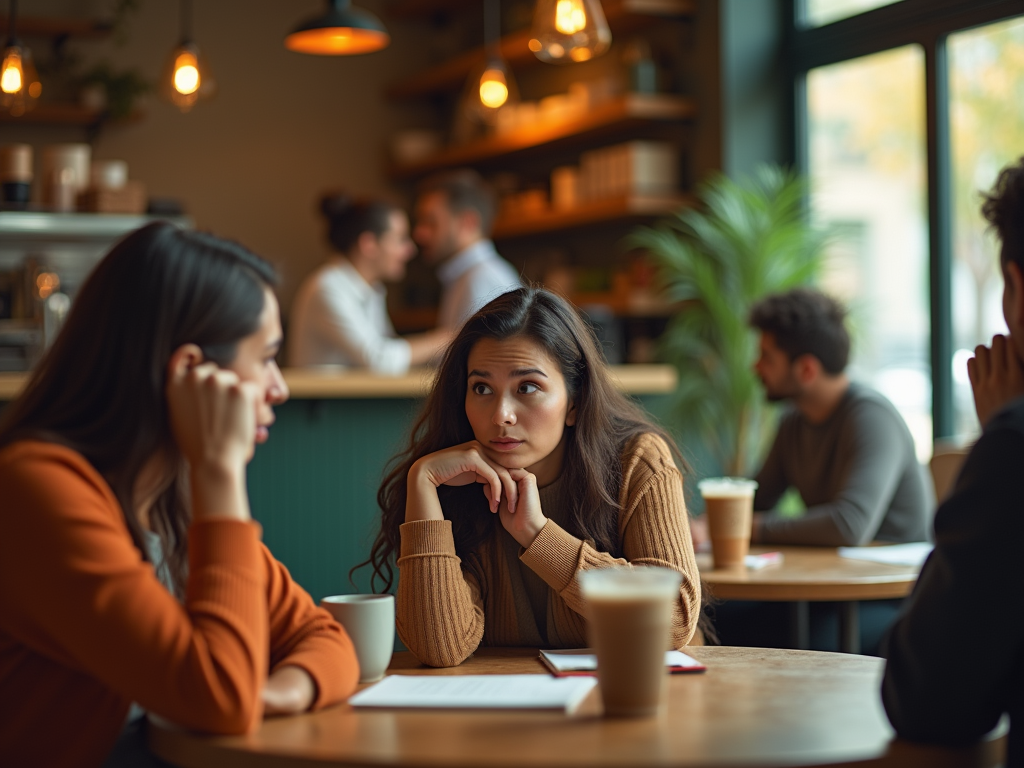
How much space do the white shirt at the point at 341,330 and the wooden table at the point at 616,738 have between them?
3295 millimetres

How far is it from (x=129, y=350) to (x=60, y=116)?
5.60m

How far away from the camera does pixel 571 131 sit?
5.66m

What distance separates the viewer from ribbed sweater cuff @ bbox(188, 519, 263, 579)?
129 centimetres

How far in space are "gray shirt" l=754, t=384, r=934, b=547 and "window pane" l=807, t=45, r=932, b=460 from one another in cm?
130

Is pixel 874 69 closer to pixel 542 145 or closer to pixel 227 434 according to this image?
pixel 542 145

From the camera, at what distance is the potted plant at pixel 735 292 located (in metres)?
4.62

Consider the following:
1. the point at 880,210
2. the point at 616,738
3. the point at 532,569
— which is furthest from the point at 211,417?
the point at 880,210

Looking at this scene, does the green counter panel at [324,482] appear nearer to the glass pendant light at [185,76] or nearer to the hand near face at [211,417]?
the glass pendant light at [185,76]

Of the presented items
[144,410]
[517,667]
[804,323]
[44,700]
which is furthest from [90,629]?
[804,323]

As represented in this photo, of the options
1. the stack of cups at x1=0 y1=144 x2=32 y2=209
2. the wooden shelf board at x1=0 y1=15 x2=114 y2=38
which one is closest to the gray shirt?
the stack of cups at x1=0 y1=144 x2=32 y2=209

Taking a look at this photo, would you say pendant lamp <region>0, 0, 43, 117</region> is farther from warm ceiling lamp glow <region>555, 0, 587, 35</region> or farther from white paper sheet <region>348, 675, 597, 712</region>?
white paper sheet <region>348, 675, 597, 712</region>

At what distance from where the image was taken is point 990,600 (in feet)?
3.90

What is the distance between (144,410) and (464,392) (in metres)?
0.76

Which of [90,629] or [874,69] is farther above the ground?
[874,69]
